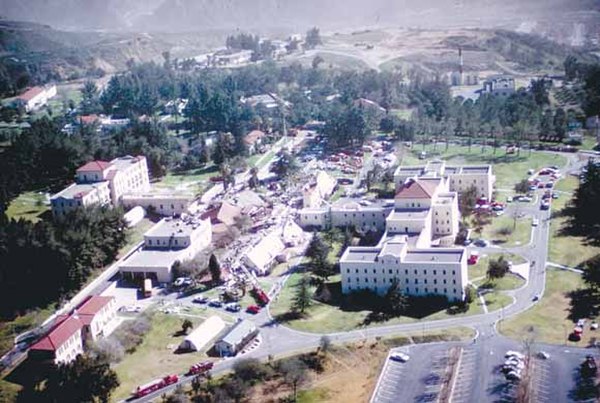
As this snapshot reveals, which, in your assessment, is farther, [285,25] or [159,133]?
[285,25]

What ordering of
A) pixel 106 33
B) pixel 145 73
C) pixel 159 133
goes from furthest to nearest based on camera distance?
pixel 106 33 < pixel 145 73 < pixel 159 133

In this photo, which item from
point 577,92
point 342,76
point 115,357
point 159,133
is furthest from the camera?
point 342,76

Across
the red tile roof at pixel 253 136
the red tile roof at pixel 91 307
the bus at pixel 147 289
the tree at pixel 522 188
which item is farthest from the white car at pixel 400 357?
the red tile roof at pixel 253 136

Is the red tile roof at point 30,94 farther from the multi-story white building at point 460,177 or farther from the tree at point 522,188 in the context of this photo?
the tree at point 522,188

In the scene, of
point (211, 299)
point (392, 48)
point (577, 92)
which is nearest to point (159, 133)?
point (211, 299)

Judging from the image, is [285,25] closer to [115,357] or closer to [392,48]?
[392,48]

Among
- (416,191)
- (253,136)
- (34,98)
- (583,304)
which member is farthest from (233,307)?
(34,98)

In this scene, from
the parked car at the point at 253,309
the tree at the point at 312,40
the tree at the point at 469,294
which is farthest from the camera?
the tree at the point at 312,40
